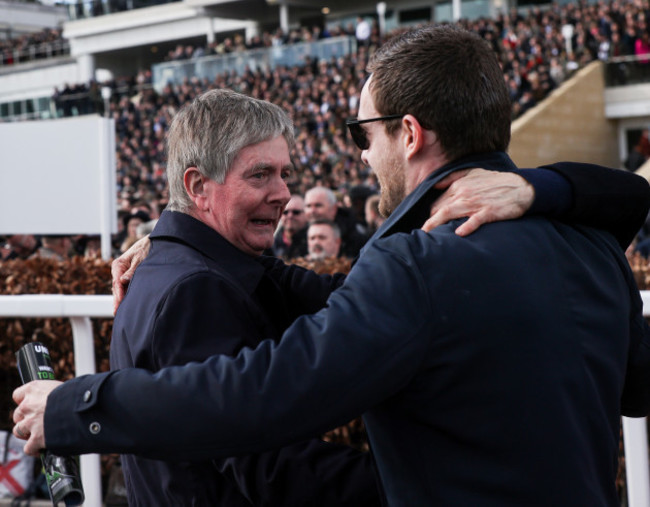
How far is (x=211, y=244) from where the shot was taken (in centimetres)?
206

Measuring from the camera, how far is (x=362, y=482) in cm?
180

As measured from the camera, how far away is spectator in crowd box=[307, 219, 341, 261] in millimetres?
6617

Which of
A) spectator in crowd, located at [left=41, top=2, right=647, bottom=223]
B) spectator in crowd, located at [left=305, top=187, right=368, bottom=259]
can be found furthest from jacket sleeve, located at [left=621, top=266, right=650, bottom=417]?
spectator in crowd, located at [left=41, top=2, right=647, bottom=223]

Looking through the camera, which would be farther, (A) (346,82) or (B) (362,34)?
(B) (362,34)

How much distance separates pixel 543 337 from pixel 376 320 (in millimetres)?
312

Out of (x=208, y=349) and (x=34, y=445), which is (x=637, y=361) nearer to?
(x=208, y=349)

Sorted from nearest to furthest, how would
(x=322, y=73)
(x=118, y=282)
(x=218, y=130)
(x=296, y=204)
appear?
(x=218, y=130), (x=118, y=282), (x=296, y=204), (x=322, y=73)

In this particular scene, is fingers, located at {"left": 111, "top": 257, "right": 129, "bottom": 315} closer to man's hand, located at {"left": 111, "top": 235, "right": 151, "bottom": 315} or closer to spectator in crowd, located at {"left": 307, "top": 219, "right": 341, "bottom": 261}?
man's hand, located at {"left": 111, "top": 235, "right": 151, "bottom": 315}

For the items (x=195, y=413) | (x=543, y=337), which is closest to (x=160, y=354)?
(x=195, y=413)

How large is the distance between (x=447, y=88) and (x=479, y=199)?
22 centimetres

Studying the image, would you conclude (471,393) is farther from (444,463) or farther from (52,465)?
(52,465)

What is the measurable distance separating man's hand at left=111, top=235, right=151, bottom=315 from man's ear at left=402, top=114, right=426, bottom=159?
0.89 meters

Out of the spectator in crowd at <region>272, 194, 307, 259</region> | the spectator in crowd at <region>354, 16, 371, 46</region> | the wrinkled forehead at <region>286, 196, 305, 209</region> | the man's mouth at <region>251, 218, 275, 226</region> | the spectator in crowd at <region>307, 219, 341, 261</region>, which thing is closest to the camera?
the man's mouth at <region>251, 218, 275, 226</region>

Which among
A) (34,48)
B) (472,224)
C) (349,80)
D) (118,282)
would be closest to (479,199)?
(472,224)
